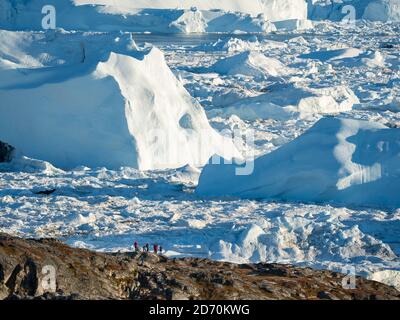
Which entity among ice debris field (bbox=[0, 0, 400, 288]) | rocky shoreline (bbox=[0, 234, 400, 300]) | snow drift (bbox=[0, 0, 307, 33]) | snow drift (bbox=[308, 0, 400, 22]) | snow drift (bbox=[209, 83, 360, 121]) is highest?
rocky shoreline (bbox=[0, 234, 400, 300])

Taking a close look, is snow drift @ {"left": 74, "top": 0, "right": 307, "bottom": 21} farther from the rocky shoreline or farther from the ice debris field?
the rocky shoreline

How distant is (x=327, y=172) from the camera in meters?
13.3

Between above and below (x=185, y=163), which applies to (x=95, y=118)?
above

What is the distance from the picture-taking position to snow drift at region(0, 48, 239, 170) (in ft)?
50.3

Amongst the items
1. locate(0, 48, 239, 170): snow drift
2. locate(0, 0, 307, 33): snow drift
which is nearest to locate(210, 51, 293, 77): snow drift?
locate(0, 48, 239, 170): snow drift

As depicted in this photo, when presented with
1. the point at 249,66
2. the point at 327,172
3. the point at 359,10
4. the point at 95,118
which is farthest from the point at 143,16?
the point at 327,172

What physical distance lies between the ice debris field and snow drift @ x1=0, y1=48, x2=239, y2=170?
0.02 m

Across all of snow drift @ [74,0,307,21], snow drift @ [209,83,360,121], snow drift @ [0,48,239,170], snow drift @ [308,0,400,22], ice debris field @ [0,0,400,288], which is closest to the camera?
ice debris field @ [0,0,400,288]

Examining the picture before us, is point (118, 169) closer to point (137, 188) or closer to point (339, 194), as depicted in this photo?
point (137, 188)

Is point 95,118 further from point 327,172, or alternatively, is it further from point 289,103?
point 289,103

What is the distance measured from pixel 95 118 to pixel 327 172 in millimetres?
3908

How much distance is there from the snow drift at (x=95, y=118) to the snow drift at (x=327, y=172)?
2.00 m

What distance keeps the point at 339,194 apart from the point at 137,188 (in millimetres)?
2788

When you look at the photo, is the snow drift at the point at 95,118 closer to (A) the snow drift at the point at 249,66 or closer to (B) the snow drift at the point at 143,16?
(A) the snow drift at the point at 249,66
